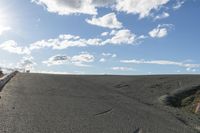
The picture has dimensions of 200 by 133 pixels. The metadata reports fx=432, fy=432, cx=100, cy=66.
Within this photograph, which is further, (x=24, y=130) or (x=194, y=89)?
(x=194, y=89)

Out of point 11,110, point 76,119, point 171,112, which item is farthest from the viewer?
point 171,112

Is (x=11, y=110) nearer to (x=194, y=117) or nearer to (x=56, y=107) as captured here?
(x=56, y=107)

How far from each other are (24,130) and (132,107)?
19.9 feet

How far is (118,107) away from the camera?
1400 centimetres

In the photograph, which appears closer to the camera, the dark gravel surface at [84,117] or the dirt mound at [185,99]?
the dark gravel surface at [84,117]

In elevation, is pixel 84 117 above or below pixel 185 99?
below

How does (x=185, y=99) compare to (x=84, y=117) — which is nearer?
(x=84, y=117)

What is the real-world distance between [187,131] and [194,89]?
930 cm

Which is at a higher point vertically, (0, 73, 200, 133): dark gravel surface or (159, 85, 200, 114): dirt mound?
(159, 85, 200, 114): dirt mound

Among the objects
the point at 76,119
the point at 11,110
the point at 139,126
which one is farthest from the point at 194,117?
the point at 11,110

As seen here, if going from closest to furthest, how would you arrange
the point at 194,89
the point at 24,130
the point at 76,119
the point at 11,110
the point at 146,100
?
the point at 24,130, the point at 76,119, the point at 11,110, the point at 146,100, the point at 194,89

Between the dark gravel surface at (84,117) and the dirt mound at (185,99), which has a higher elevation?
the dirt mound at (185,99)

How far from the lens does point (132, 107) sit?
14375mm

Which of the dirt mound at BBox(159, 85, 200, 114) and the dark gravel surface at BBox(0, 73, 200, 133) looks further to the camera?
the dirt mound at BBox(159, 85, 200, 114)
